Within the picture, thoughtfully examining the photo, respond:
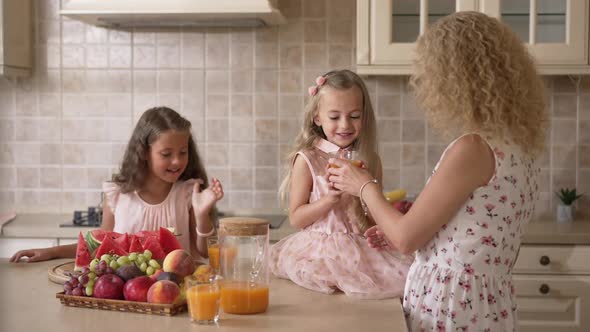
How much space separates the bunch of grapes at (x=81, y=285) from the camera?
5.21 feet

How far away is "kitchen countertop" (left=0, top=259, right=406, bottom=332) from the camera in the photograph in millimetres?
1431

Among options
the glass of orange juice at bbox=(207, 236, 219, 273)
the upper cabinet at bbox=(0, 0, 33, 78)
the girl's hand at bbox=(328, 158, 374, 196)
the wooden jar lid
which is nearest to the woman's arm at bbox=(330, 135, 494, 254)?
the girl's hand at bbox=(328, 158, 374, 196)

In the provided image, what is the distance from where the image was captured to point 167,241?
1.85 metres

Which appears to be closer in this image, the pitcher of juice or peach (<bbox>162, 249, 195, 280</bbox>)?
the pitcher of juice

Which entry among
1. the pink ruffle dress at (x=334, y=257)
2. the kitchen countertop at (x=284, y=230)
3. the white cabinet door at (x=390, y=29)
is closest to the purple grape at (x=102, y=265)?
the pink ruffle dress at (x=334, y=257)

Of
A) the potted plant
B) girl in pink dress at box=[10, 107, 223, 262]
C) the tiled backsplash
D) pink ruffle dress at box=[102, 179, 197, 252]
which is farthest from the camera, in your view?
the tiled backsplash

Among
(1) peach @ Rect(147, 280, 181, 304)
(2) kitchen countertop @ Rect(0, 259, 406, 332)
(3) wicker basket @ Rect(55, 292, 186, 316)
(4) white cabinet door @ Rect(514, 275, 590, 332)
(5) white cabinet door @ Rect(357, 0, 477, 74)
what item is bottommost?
(4) white cabinet door @ Rect(514, 275, 590, 332)

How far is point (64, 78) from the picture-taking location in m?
3.44

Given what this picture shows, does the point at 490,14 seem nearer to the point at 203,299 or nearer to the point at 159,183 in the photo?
the point at 159,183

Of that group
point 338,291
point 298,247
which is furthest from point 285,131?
point 338,291

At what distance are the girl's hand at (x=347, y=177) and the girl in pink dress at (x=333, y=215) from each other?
7 cm

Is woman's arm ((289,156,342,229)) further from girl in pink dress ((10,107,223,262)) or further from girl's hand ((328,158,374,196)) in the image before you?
girl in pink dress ((10,107,223,262))

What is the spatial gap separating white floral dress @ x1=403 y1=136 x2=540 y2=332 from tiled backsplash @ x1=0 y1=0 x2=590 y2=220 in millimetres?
1647

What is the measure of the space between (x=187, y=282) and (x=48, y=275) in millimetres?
609
